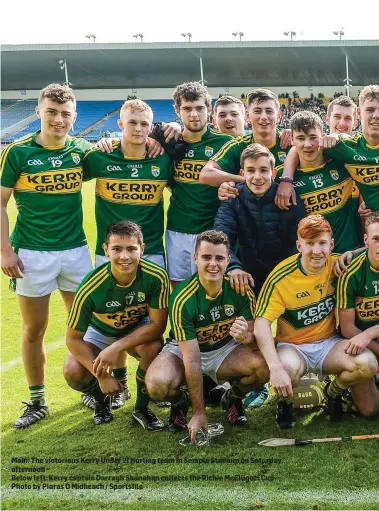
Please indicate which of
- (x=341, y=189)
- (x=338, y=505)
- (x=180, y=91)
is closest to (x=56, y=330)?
(x=180, y=91)

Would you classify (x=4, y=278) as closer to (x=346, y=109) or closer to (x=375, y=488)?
(x=346, y=109)

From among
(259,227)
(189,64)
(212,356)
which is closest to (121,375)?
(212,356)

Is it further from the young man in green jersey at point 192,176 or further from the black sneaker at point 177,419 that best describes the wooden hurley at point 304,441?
the young man in green jersey at point 192,176

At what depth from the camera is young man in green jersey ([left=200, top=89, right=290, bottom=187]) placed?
416 cm

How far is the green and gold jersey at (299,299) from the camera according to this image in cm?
372

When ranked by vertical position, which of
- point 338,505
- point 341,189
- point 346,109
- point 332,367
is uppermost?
point 346,109

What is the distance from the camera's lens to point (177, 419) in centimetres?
377

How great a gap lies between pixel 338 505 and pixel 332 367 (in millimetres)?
1085

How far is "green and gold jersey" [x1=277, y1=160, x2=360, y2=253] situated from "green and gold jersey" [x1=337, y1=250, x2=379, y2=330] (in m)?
0.52

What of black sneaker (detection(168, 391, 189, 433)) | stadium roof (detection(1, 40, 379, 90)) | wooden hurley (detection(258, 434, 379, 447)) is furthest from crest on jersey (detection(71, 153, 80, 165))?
stadium roof (detection(1, 40, 379, 90))

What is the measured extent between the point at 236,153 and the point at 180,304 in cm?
132

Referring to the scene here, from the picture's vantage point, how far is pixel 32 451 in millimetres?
3541

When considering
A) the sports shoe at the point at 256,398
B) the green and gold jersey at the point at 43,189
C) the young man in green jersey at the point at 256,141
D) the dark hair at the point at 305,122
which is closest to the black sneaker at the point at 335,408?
the sports shoe at the point at 256,398

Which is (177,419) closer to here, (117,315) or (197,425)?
(197,425)
